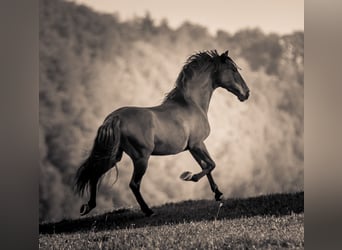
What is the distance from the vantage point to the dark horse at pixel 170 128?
3.33 meters

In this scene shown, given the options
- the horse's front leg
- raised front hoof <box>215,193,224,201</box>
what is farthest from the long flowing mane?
raised front hoof <box>215,193,224,201</box>

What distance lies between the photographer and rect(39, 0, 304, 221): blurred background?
326cm

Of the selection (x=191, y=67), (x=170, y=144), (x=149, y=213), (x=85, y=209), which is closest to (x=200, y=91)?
(x=191, y=67)

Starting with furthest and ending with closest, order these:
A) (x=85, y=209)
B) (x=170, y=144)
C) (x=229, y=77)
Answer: (x=229, y=77)
(x=170, y=144)
(x=85, y=209)

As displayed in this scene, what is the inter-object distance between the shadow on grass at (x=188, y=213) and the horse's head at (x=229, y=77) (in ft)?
2.27

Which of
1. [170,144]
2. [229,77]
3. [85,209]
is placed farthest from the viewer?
[229,77]

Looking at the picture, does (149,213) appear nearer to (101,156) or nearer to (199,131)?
(101,156)

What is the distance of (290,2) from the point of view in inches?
144

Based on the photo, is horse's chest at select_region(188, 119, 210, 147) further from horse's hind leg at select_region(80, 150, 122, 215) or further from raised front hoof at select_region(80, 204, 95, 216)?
raised front hoof at select_region(80, 204, 95, 216)

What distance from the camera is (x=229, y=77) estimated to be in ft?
11.7

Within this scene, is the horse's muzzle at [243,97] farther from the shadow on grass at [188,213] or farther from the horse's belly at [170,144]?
the shadow on grass at [188,213]

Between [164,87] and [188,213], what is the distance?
805 mm

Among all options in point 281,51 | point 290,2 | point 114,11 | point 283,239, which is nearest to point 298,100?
point 281,51

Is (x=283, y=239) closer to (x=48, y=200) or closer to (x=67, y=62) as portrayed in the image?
(x=48, y=200)
